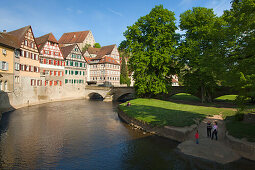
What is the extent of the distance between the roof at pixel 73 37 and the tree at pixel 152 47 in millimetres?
68598

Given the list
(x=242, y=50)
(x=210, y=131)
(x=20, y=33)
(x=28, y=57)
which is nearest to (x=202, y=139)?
(x=210, y=131)

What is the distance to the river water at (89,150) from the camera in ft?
40.4

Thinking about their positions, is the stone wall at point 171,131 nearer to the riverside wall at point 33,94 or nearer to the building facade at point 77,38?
the riverside wall at point 33,94

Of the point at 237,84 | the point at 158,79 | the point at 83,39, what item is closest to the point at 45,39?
the point at 158,79

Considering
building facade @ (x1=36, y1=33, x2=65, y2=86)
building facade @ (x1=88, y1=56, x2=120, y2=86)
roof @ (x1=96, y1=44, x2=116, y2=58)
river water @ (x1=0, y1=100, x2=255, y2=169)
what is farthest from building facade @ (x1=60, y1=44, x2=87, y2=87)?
river water @ (x1=0, y1=100, x2=255, y2=169)

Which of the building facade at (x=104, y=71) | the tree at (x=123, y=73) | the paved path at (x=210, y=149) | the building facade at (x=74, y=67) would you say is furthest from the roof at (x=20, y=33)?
the tree at (x=123, y=73)

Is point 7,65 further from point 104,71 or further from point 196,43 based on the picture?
point 104,71

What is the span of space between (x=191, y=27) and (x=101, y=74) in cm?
4189

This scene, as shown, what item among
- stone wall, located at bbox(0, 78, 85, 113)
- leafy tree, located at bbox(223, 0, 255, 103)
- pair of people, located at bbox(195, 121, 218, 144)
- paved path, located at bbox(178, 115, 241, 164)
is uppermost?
leafy tree, located at bbox(223, 0, 255, 103)

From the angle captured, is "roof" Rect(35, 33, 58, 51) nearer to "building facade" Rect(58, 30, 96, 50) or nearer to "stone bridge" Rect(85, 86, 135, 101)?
"stone bridge" Rect(85, 86, 135, 101)

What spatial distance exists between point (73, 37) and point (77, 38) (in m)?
2.52

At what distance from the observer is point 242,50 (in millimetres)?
13609

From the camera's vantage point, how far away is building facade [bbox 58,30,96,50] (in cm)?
9800

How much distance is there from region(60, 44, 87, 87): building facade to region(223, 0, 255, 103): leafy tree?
4475 centimetres
